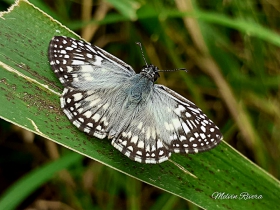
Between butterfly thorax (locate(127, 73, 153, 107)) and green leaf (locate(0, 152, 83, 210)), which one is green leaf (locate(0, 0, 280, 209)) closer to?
butterfly thorax (locate(127, 73, 153, 107))

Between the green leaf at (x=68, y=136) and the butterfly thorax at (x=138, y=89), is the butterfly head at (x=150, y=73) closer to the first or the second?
the butterfly thorax at (x=138, y=89)

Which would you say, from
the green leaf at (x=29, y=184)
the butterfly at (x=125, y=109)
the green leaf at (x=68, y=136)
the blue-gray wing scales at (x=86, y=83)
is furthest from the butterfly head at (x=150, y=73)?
the green leaf at (x=29, y=184)

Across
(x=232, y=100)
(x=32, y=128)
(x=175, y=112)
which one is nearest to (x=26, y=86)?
(x=32, y=128)

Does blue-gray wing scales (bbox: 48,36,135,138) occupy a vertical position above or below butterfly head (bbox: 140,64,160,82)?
below

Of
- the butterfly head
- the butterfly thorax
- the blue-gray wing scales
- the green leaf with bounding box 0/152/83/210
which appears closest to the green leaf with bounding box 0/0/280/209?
the blue-gray wing scales

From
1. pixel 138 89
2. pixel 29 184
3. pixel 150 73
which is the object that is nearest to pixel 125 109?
pixel 138 89

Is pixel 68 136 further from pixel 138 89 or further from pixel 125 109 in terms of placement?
pixel 138 89
